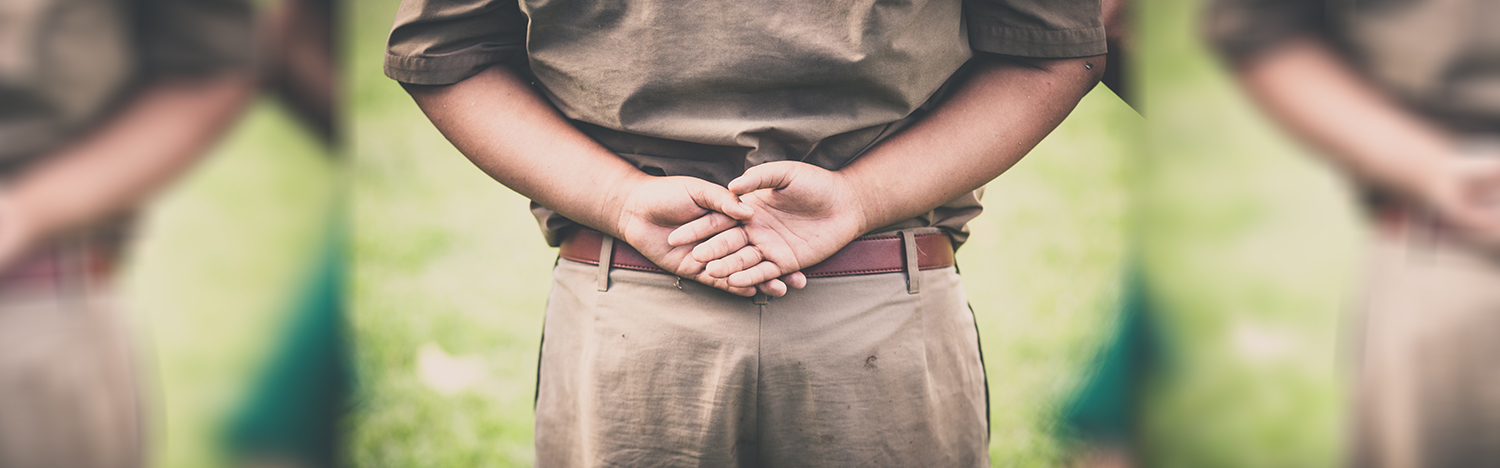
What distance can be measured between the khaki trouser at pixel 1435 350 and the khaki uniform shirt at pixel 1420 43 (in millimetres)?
260

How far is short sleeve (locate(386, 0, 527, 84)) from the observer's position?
4.40 ft

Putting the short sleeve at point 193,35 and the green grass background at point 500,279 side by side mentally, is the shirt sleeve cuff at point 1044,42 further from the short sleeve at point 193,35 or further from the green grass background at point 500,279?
the green grass background at point 500,279

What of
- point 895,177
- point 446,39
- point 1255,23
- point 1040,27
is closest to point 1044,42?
point 1040,27

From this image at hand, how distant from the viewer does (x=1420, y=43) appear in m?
1.62

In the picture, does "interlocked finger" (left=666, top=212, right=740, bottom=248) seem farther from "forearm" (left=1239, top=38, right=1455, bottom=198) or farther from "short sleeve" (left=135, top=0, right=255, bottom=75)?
→ "forearm" (left=1239, top=38, right=1455, bottom=198)

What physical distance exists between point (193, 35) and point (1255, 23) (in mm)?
2160

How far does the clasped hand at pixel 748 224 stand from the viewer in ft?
4.10

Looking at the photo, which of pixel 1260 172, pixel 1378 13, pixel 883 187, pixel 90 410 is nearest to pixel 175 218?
pixel 90 410

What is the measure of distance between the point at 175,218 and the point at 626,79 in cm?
118

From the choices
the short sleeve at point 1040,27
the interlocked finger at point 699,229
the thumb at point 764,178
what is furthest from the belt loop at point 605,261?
the short sleeve at point 1040,27

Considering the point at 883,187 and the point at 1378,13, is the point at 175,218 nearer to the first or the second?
the point at 883,187

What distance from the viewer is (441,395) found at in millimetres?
3904

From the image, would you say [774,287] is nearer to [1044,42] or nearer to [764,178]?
[764,178]

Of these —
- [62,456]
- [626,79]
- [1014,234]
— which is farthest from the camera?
[1014,234]
